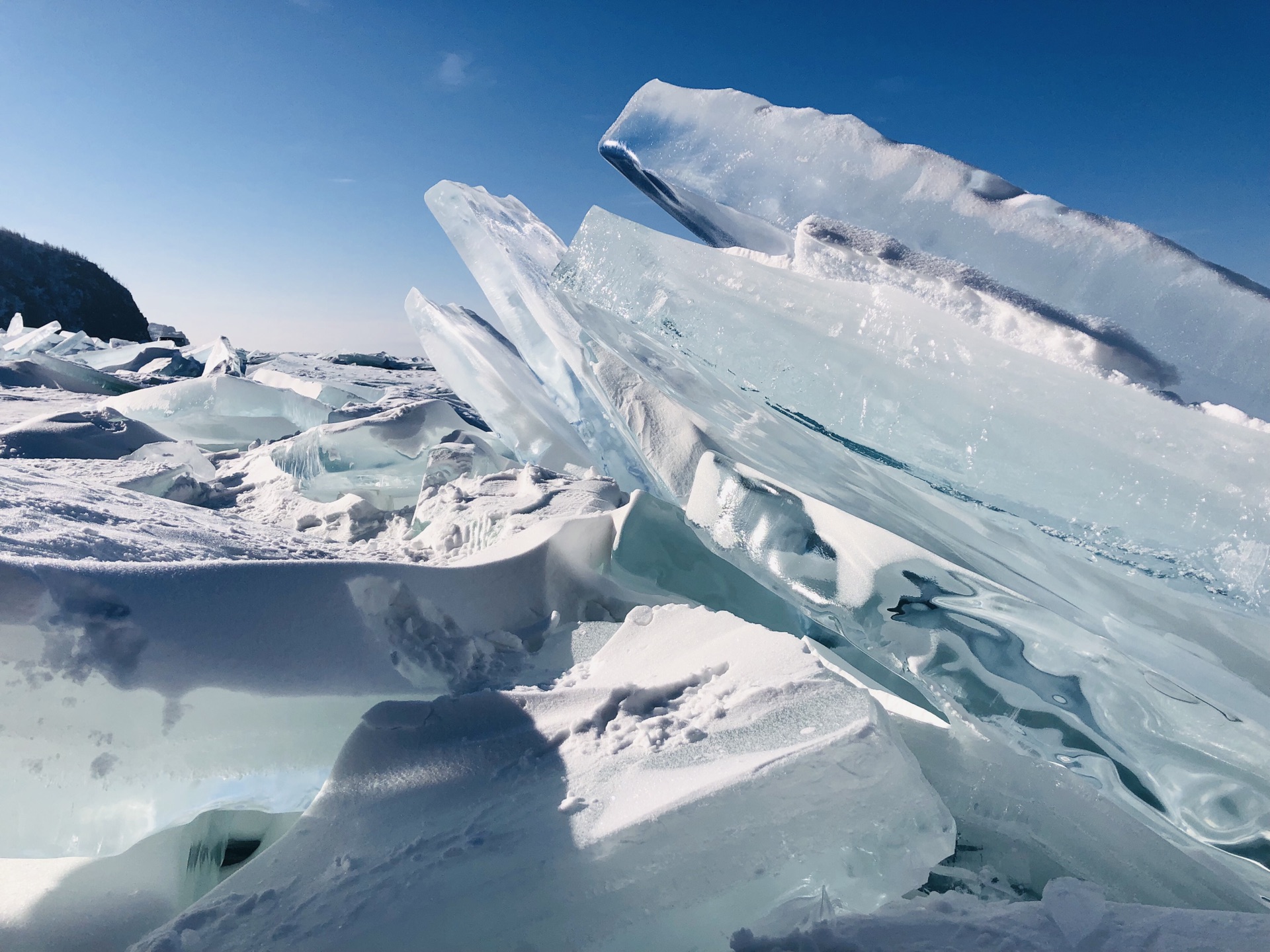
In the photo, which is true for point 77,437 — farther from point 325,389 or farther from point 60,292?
point 60,292

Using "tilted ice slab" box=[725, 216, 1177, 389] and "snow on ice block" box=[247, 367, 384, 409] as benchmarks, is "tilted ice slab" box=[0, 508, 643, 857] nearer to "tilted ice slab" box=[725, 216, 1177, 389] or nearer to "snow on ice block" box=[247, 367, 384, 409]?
"tilted ice slab" box=[725, 216, 1177, 389]

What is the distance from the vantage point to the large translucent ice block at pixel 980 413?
0.67 metres

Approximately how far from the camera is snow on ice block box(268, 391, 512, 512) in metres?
2.10

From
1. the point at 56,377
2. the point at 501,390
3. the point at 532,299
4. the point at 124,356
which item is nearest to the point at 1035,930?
the point at 532,299

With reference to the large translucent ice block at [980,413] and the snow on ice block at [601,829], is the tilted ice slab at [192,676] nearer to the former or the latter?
the snow on ice block at [601,829]

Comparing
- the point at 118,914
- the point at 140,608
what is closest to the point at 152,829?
the point at 118,914

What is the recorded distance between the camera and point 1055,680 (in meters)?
0.79

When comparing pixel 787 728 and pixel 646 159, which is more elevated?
pixel 646 159

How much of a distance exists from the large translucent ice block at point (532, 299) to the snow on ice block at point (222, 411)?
1.93m

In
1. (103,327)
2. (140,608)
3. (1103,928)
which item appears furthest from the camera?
(103,327)

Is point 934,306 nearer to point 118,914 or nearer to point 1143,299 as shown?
point 1143,299

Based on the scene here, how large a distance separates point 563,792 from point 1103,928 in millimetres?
502

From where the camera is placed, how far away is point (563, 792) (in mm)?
763

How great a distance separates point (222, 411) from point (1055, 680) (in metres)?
3.38
